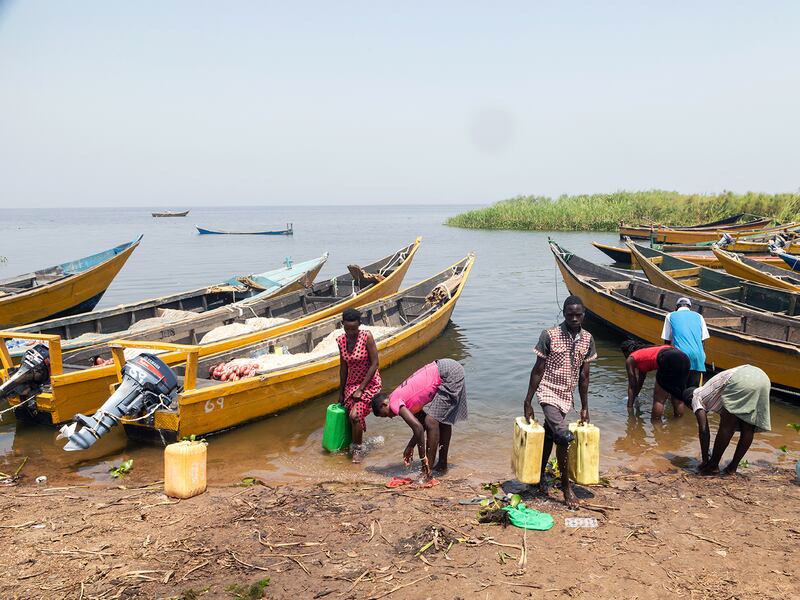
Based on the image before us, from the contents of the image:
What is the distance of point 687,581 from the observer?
3.78 metres

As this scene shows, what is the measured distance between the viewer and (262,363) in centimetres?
848

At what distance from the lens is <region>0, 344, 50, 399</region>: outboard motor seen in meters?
7.07

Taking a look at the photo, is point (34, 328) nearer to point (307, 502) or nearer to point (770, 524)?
point (307, 502)

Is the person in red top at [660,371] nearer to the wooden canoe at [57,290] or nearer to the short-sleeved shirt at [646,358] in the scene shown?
the short-sleeved shirt at [646,358]

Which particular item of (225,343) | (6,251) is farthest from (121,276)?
(225,343)

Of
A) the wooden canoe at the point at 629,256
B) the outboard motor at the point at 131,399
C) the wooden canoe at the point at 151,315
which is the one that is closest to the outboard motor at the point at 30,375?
the wooden canoe at the point at 151,315

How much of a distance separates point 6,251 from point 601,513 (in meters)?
45.7

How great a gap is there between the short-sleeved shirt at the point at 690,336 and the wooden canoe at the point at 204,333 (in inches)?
243

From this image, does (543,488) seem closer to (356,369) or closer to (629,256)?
(356,369)

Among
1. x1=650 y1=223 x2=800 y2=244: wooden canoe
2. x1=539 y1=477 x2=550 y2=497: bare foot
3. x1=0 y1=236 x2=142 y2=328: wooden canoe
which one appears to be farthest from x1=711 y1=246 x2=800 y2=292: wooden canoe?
x1=0 y1=236 x2=142 y2=328: wooden canoe

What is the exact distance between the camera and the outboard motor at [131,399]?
5826mm

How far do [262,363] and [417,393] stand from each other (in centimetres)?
365

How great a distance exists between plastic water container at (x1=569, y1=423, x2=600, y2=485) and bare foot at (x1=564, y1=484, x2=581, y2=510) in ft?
0.44

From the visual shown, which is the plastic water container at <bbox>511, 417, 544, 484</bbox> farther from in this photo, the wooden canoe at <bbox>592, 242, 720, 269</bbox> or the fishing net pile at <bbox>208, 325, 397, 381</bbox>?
the wooden canoe at <bbox>592, 242, 720, 269</bbox>
